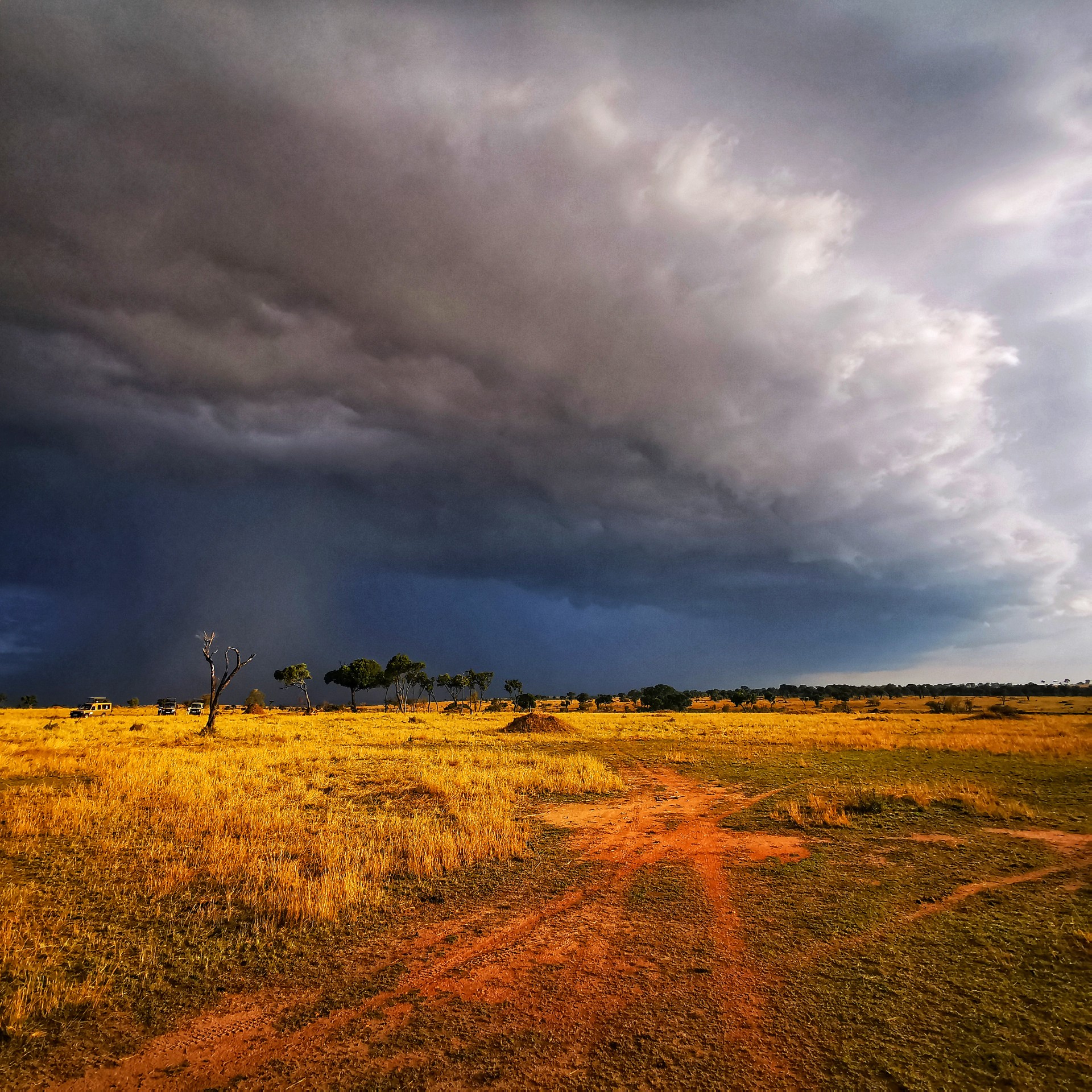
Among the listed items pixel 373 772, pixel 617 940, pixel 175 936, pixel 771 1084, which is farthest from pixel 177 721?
pixel 771 1084

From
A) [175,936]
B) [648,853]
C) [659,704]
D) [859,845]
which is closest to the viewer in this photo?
[175,936]

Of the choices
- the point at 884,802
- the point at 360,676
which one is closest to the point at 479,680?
the point at 360,676

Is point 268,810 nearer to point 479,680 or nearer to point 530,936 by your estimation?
point 530,936

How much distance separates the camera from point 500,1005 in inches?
275

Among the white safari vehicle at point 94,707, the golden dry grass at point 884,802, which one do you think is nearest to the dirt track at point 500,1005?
the golden dry grass at point 884,802

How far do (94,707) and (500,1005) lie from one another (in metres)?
93.9

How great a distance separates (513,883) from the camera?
11.5 metres

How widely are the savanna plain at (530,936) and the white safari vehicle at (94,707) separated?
6258 centimetres

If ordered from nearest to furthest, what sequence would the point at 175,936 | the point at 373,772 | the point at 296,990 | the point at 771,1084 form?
the point at 771,1084, the point at 296,990, the point at 175,936, the point at 373,772

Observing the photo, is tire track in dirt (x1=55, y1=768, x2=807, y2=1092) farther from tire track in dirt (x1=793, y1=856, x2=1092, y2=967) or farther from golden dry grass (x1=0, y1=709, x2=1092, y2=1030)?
golden dry grass (x1=0, y1=709, x2=1092, y2=1030)

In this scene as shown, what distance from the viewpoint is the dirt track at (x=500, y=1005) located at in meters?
5.83

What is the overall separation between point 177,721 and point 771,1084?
201ft

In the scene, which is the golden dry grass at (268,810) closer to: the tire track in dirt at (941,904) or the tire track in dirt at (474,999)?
the tire track in dirt at (474,999)

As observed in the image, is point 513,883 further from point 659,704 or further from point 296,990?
point 659,704
